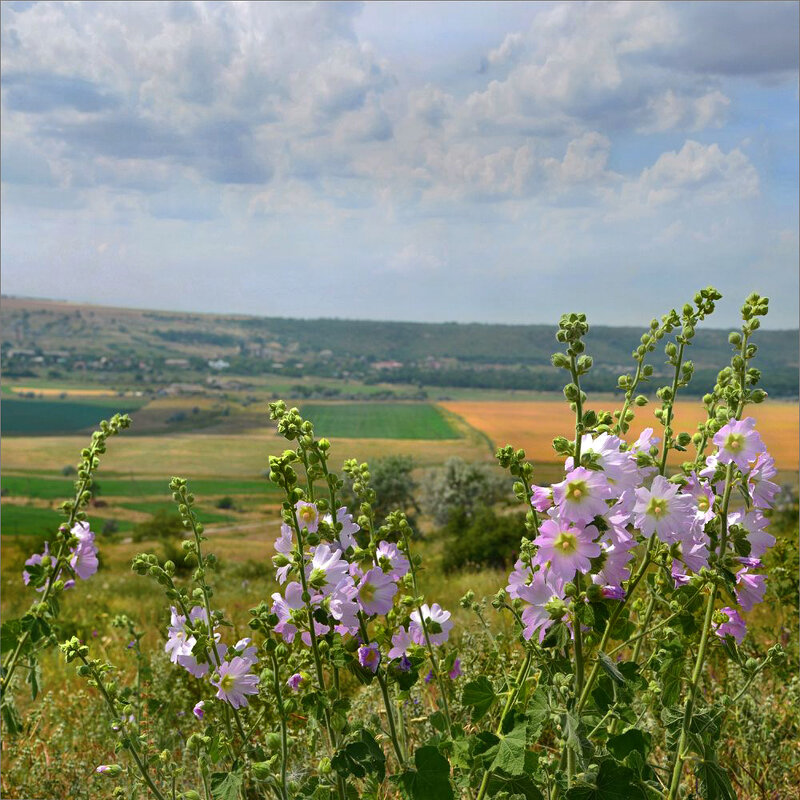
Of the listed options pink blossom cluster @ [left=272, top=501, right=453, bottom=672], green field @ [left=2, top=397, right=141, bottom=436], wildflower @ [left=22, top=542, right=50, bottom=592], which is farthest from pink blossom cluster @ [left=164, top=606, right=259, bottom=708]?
green field @ [left=2, top=397, right=141, bottom=436]

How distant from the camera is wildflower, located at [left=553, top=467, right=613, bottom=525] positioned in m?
1.39

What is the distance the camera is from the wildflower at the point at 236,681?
1687mm

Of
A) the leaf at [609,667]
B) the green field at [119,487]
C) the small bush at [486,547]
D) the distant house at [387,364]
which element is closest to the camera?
the leaf at [609,667]

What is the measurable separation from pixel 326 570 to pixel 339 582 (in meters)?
0.03

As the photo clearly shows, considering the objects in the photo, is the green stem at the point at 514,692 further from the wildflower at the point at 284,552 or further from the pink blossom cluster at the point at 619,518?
the wildflower at the point at 284,552

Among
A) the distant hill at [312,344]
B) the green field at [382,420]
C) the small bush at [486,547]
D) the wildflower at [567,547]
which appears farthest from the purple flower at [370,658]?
the distant hill at [312,344]

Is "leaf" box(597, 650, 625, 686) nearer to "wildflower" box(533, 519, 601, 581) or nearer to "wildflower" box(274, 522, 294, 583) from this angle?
"wildflower" box(533, 519, 601, 581)

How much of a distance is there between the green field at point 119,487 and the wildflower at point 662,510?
49.3 metres

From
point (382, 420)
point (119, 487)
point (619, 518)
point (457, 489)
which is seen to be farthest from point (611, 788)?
point (382, 420)

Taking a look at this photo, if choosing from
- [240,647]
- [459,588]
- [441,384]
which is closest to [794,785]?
[240,647]

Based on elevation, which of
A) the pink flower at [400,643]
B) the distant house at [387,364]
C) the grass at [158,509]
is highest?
the distant house at [387,364]

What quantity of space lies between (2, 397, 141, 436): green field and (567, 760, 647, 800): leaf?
65.1 meters

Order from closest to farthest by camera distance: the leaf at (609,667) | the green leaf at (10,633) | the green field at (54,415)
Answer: the leaf at (609,667), the green leaf at (10,633), the green field at (54,415)

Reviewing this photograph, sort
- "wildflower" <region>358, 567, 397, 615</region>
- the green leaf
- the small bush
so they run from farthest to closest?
the small bush < the green leaf < "wildflower" <region>358, 567, 397, 615</region>
